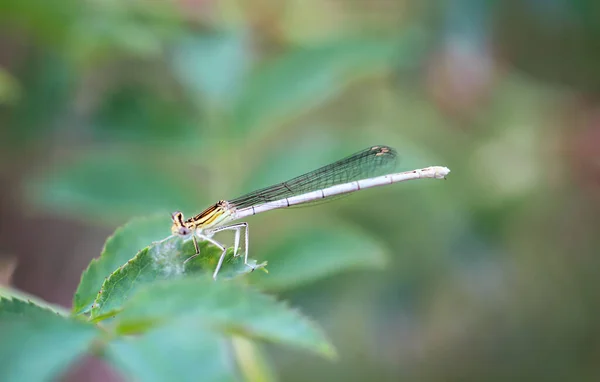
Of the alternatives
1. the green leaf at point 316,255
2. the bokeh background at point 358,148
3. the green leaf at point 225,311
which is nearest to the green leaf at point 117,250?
the green leaf at point 225,311

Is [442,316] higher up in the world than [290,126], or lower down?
lower down

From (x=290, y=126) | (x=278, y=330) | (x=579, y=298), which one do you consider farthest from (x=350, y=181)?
(x=278, y=330)

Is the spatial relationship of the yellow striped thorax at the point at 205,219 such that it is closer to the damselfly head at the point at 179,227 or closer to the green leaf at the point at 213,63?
the damselfly head at the point at 179,227

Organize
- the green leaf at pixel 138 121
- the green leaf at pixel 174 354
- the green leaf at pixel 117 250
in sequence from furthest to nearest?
1. the green leaf at pixel 138 121
2. the green leaf at pixel 117 250
3. the green leaf at pixel 174 354

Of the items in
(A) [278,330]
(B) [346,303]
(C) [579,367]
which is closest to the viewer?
(A) [278,330]

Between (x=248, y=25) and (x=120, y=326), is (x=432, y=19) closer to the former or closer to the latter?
(x=248, y=25)

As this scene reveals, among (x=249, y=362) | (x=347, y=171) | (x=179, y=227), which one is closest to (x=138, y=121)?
(x=347, y=171)

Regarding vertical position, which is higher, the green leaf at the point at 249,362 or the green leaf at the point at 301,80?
the green leaf at the point at 301,80

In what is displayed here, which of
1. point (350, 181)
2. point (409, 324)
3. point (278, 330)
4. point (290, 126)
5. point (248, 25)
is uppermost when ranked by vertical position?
point (248, 25)
